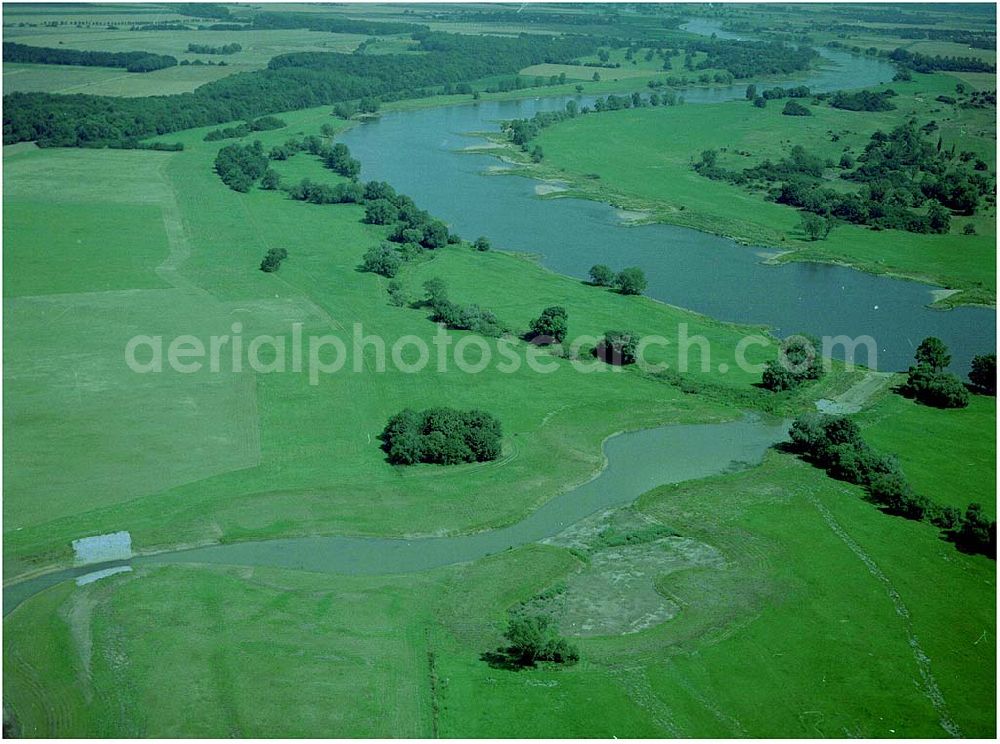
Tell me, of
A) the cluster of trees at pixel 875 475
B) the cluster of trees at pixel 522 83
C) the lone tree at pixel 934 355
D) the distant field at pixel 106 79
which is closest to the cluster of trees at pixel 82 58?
the distant field at pixel 106 79

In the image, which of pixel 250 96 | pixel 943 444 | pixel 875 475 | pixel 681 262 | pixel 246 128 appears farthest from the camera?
pixel 250 96

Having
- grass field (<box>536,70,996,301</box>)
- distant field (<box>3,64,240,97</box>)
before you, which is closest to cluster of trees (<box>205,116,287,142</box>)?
distant field (<box>3,64,240,97</box>)

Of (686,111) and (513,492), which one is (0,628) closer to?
(513,492)

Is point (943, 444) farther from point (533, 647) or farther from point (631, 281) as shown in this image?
point (533, 647)

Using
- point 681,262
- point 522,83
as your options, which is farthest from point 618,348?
point 522,83

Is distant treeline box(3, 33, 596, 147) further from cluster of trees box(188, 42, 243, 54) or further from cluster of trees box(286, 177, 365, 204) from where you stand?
cluster of trees box(286, 177, 365, 204)

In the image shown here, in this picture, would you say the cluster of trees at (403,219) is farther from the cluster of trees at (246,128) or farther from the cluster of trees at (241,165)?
the cluster of trees at (246,128)
